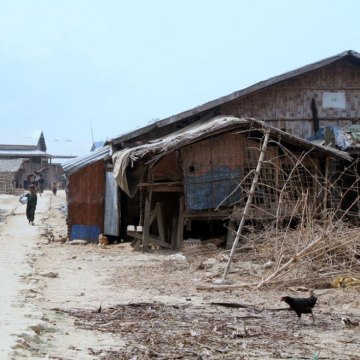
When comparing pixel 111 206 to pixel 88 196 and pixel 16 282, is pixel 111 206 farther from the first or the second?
pixel 16 282

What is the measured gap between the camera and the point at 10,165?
43.3 meters

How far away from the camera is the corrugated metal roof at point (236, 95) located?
1734 centimetres

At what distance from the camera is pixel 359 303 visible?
9.10 m

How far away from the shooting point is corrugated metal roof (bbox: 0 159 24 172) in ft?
140

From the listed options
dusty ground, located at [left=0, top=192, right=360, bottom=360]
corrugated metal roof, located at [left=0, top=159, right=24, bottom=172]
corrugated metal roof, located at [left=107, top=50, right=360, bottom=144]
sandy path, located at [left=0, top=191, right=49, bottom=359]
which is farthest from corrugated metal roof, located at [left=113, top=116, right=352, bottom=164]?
corrugated metal roof, located at [left=0, top=159, right=24, bottom=172]

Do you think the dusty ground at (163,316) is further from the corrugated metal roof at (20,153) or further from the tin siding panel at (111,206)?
the corrugated metal roof at (20,153)

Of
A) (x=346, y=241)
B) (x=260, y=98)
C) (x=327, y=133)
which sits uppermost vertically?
(x=260, y=98)

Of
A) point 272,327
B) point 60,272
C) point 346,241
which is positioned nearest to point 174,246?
point 60,272

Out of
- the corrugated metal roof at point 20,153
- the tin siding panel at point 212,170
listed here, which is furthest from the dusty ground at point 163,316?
the corrugated metal roof at point 20,153

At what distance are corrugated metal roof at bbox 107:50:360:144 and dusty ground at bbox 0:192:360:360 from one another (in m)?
4.79

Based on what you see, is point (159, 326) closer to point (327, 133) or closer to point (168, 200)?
point (168, 200)

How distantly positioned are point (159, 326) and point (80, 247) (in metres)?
9.98

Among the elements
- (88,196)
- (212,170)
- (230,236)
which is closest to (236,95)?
(212,170)

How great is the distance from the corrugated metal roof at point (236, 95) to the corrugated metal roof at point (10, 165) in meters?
27.1
